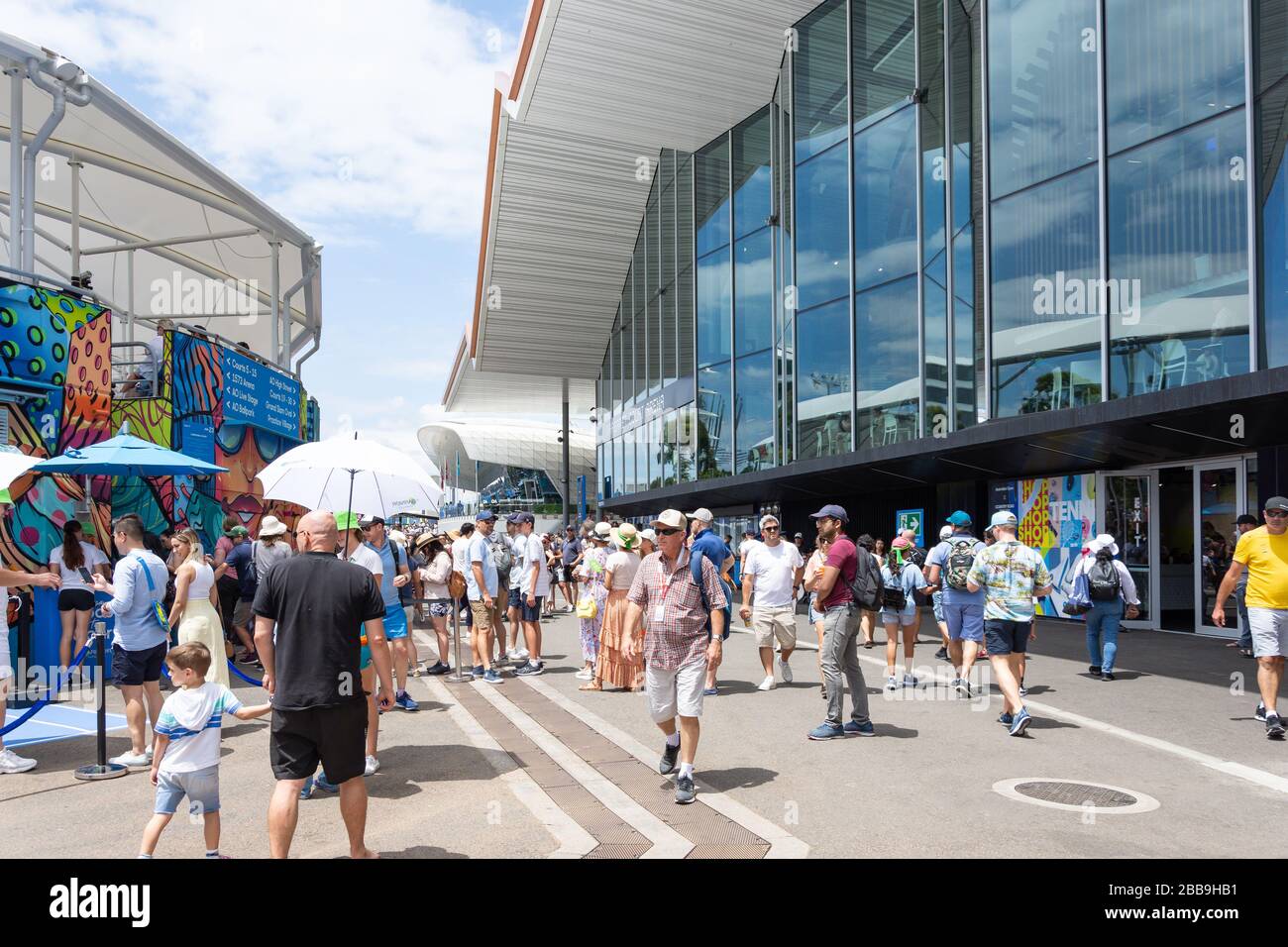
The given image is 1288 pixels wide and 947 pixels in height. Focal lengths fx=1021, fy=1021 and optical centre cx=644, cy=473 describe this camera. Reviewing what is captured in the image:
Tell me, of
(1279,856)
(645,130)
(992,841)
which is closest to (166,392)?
(992,841)

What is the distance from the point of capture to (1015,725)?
784 cm

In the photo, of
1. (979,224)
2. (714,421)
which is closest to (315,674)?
(979,224)

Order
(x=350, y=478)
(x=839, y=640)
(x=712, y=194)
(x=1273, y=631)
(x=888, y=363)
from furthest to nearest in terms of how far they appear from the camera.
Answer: (x=712, y=194) → (x=888, y=363) → (x=350, y=478) → (x=839, y=640) → (x=1273, y=631)

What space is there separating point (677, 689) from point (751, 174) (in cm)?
2134

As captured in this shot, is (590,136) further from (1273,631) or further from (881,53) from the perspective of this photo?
(1273,631)

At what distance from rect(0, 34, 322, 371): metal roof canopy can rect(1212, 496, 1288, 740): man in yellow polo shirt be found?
12.4 meters

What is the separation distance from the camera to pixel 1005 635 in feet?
26.5

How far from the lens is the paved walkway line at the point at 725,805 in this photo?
16.6 feet

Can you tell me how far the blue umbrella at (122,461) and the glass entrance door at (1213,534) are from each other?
13404 millimetres

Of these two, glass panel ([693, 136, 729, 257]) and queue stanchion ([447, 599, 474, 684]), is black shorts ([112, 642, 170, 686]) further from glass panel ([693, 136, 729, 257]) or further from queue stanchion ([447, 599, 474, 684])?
glass panel ([693, 136, 729, 257])

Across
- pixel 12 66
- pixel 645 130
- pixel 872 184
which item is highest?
pixel 645 130

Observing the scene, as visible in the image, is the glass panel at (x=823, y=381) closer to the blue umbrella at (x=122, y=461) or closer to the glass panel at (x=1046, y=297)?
the glass panel at (x=1046, y=297)

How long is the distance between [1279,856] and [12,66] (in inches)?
560

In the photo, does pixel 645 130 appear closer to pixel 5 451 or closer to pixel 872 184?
pixel 872 184
